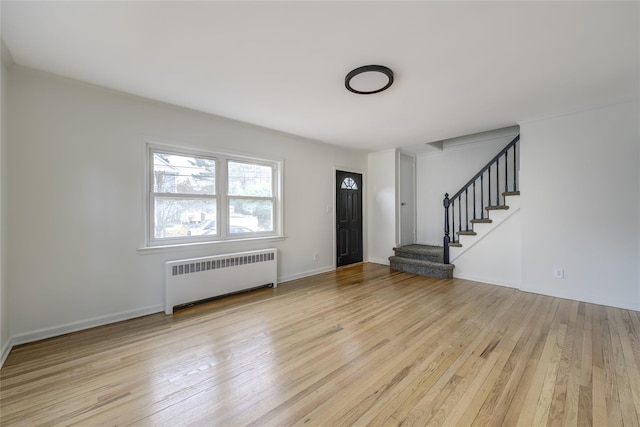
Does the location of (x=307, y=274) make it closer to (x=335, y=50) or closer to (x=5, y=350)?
(x=5, y=350)

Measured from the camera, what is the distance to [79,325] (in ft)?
8.54

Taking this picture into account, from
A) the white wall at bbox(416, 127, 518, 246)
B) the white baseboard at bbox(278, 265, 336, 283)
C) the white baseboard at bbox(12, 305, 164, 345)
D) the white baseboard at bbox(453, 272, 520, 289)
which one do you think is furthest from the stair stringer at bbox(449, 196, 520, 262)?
the white baseboard at bbox(12, 305, 164, 345)

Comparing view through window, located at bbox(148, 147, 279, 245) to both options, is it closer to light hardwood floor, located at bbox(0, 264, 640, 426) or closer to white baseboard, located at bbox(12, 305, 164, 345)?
white baseboard, located at bbox(12, 305, 164, 345)

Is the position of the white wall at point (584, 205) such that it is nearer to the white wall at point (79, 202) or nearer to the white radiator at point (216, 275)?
the white radiator at point (216, 275)

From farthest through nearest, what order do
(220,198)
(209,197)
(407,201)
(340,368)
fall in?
1. (407,201)
2. (220,198)
3. (209,197)
4. (340,368)

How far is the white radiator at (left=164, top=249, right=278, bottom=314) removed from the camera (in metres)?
3.08

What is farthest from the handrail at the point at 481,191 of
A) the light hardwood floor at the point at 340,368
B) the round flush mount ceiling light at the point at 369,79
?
the round flush mount ceiling light at the point at 369,79

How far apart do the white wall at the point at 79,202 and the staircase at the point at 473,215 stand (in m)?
3.74

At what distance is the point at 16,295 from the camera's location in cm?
232

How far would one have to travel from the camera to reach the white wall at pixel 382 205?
216 inches

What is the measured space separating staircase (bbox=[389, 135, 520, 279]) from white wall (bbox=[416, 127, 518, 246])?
26 cm

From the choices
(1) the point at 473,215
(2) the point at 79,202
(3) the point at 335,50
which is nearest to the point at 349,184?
(1) the point at 473,215

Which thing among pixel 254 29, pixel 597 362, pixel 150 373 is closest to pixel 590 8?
pixel 254 29

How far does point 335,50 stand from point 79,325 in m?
3.60
